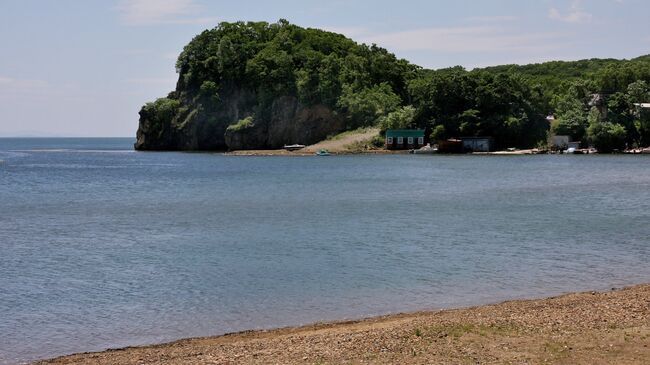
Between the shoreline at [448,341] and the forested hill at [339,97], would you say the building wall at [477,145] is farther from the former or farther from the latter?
the shoreline at [448,341]

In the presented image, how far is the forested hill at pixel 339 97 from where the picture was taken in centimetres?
12612

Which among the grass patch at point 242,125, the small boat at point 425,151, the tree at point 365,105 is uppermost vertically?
the tree at point 365,105

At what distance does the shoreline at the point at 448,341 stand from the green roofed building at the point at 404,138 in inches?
4502

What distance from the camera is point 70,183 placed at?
253 ft

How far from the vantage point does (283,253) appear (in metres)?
31.2

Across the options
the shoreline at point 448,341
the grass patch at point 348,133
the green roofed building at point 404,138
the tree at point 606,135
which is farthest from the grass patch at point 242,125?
the shoreline at point 448,341

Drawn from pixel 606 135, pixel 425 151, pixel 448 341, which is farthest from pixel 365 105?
pixel 448 341

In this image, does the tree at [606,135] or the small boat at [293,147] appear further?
the small boat at [293,147]

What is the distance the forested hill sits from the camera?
126125 mm

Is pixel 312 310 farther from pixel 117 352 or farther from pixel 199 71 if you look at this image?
pixel 199 71

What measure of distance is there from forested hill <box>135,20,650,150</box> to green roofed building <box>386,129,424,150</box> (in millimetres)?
1943

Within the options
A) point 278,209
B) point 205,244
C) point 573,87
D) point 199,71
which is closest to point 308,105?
point 199,71

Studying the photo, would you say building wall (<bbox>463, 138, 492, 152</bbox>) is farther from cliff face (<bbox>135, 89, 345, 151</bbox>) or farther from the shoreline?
the shoreline

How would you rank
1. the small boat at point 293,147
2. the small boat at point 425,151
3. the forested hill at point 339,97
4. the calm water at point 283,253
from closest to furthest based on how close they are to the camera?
the calm water at point 283,253 → the forested hill at point 339,97 → the small boat at point 425,151 → the small boat at point 293,147
